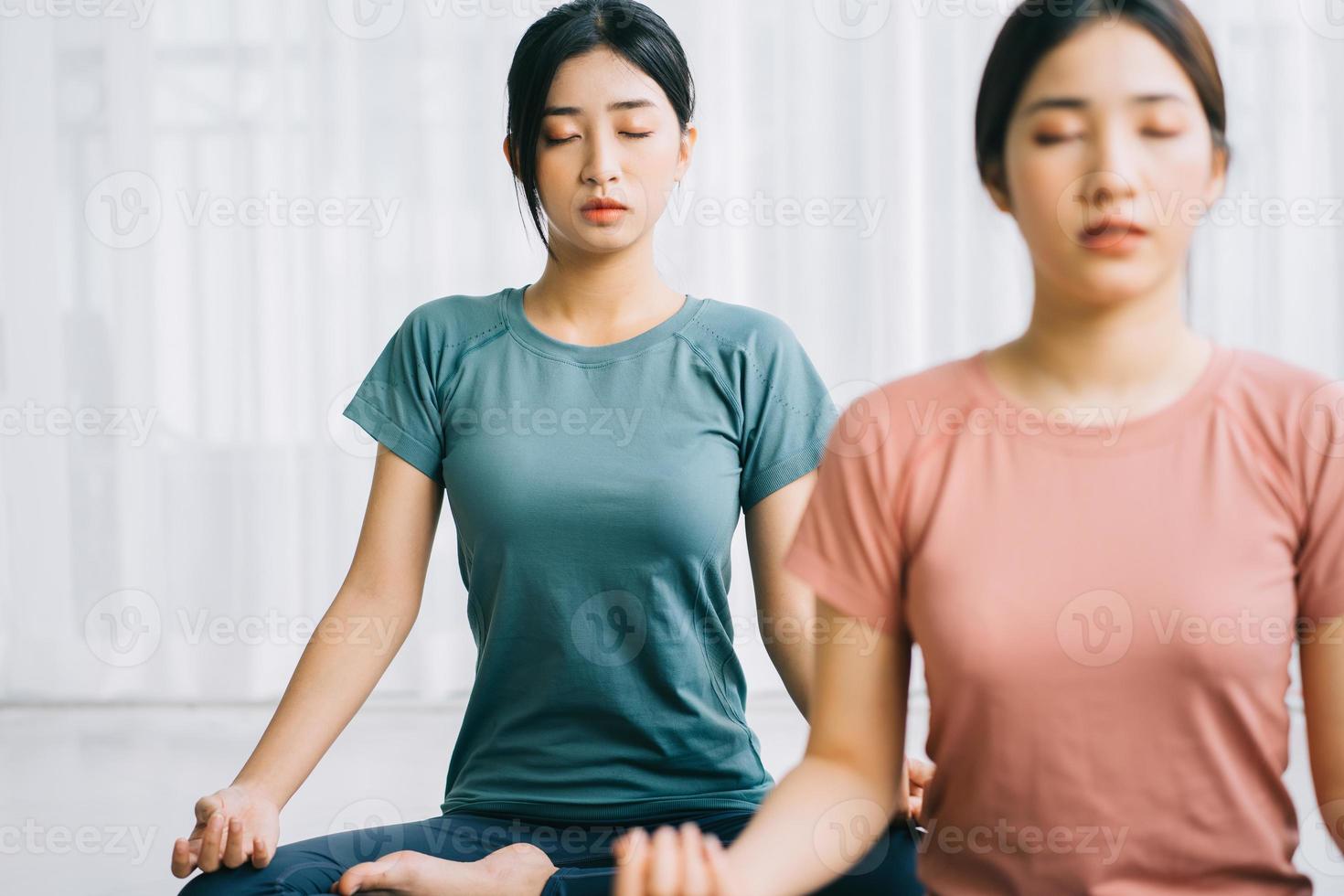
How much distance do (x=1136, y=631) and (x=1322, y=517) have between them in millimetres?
128

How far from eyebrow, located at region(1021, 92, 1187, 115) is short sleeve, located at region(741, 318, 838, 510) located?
0.61 metres

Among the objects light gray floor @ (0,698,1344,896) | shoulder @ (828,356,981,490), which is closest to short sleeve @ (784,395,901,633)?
shoulder @ (828,356,981,490)

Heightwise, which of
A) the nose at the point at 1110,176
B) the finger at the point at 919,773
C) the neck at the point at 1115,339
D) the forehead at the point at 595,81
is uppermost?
the forehead at the point at 595,81

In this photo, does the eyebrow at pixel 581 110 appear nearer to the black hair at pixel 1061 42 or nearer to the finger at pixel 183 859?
the black hair at pixel 1061 42

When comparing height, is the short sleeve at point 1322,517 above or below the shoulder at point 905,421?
below

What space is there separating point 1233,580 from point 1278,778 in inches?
4.9

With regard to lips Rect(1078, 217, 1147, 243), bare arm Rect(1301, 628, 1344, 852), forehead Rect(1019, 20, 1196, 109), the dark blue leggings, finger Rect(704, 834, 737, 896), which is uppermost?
forehead Rect(1019, 20, 1196, 109)

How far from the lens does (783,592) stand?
1.33 meters

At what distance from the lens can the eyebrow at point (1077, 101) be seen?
752 millimetres

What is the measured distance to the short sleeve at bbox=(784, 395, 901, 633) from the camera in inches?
31.8

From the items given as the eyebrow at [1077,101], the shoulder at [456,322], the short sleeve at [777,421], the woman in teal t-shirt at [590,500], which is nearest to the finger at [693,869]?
the eyebrow at [1077,101]

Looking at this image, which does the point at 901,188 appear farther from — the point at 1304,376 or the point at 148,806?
the point at 1304,376

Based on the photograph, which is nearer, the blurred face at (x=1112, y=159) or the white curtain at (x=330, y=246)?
the blurred face at (x=1112, y=159)

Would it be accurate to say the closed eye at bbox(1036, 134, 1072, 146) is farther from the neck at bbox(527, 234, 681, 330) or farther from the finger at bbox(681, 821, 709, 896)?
the neck at bbox(527, 234, 681, 330)
